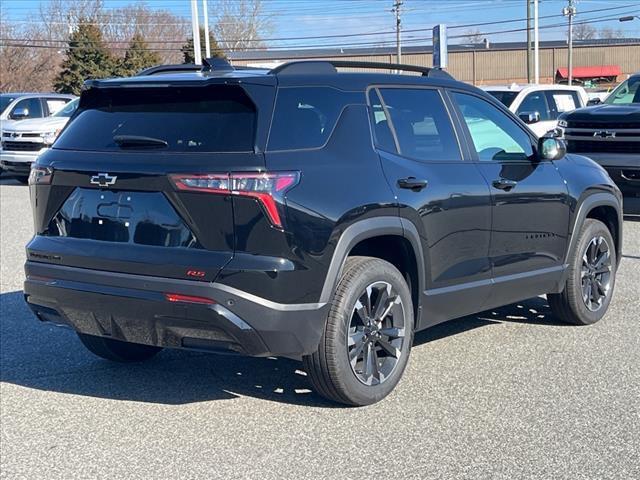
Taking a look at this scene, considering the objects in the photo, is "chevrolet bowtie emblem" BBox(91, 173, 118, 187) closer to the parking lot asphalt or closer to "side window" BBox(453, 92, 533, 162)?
the parking lot asphalt

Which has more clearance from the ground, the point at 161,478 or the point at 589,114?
the point at 589,114

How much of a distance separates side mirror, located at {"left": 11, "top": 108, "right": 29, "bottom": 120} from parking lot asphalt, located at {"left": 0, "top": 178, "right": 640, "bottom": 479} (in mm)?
13013

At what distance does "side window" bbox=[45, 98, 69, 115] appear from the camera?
20.2 metres

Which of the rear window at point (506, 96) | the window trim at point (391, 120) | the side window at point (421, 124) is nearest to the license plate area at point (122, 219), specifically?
the window trim at point (391, 120)

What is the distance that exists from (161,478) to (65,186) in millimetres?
1702

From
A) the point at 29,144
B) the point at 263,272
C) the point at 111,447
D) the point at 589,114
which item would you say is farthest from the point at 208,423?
the point at 29,144

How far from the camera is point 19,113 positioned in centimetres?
1858

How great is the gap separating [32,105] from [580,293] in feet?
54.9

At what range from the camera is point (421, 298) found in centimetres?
510

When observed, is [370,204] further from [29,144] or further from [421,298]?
[29,144]

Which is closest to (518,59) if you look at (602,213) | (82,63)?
(82,63)

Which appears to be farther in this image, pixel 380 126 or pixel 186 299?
pixel 380 126

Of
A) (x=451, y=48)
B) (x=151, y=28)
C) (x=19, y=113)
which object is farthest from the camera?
(x=451, y=48)

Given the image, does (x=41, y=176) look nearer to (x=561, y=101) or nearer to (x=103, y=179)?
(x=103, y=179)
